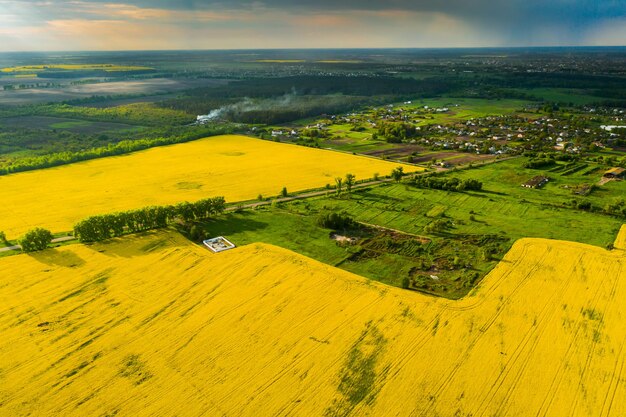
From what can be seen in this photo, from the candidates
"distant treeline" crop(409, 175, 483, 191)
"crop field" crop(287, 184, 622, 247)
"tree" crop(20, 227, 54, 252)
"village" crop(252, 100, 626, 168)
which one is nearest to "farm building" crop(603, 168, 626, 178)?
"village" crop(252, 100, 626, 168)

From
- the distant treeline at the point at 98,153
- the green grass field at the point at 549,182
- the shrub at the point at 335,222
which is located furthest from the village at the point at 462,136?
the shrub at the point at 335,222

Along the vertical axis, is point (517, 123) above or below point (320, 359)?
above

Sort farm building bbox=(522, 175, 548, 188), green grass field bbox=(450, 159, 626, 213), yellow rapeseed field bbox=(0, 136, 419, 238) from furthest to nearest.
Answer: farm building bbox=(522, 175, 548, 188)
green grass field bbox=(450, 159, 626, 213)
yellow rapeseed field bbox=(0, 136, 419, 238)

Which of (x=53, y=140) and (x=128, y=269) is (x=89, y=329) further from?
(x=53, y=140)

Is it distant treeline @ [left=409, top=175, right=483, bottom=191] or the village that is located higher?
the village

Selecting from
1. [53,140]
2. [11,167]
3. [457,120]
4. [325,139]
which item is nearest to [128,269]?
[11,167]

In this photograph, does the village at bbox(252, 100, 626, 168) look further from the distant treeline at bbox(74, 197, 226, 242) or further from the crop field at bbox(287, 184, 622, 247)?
the distant treeline at bbox(74, 197, 226, 242)

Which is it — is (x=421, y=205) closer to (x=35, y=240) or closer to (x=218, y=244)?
(x=218, y=244)

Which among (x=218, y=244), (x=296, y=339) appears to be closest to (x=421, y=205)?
(x=218, y=244)
